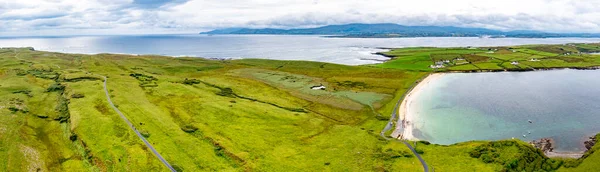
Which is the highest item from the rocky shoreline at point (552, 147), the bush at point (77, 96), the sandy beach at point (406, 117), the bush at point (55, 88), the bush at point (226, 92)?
the bush at point (55, 88)

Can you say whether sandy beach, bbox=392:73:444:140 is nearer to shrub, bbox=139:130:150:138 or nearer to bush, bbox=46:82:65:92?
shrub, bbox=139:130:150:138

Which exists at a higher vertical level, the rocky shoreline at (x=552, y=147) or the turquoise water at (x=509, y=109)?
the turquoise water at (x=509, y=109)

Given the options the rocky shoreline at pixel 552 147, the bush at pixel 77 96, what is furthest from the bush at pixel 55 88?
the rocky shoreline at pixel 552 147

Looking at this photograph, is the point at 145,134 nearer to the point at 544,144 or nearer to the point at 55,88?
the point at 55,88

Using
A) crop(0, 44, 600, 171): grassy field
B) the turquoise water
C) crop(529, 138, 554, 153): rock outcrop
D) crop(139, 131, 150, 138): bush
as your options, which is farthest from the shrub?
crop(529, 138, 554, 153): rock outcrop

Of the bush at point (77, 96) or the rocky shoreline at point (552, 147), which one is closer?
the rocky shoreline at point (552, 147)

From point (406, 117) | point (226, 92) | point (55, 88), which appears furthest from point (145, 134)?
point (406, 117)

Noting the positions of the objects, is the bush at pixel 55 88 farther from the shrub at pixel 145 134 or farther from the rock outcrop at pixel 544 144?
the rock outcrop at pixel 544 144
